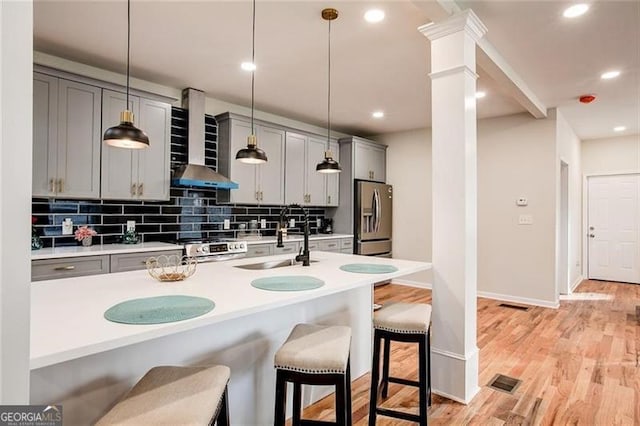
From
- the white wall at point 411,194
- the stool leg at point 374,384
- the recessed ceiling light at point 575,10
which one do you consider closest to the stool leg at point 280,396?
the stool leg at point 374,384

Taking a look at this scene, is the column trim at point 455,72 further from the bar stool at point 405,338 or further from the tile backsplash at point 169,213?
the tile backsplash at point 169,213

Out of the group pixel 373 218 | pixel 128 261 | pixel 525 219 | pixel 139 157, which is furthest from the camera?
pixel 373 218

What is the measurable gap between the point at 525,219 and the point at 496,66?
265 centimetres

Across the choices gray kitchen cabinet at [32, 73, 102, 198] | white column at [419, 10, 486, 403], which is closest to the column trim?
white column at [419, 10, 486, 403]

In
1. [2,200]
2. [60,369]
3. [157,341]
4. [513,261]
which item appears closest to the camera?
[2,200]

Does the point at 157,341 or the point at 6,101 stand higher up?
the point at 6,101

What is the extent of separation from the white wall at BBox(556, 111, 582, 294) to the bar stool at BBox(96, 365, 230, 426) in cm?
494

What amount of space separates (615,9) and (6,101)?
326 cm

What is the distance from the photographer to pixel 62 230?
323cm

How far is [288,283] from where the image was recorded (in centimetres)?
174

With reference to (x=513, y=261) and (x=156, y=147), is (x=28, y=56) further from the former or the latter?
(x=513, y=261)

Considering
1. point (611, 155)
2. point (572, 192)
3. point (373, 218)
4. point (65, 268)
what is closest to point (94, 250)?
point (65, 268)

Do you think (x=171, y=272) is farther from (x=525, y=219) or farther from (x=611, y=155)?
(x=611, y=155)

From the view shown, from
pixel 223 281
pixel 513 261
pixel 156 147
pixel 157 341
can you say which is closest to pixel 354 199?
pixel 513 261
